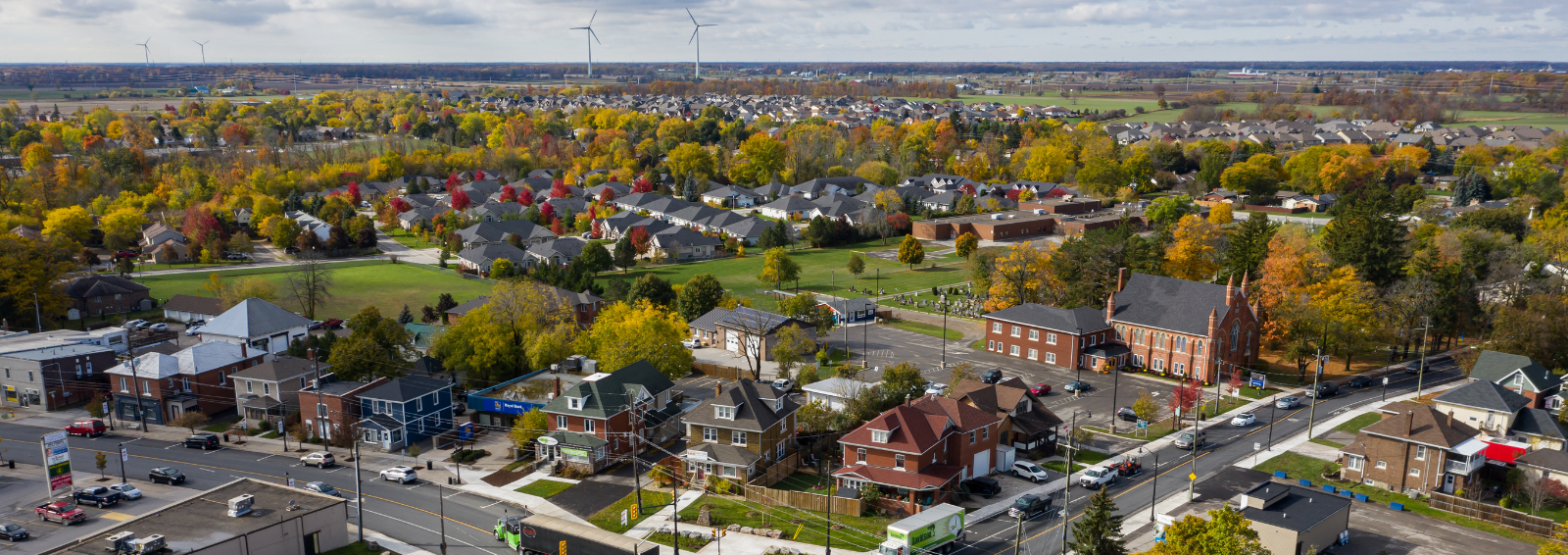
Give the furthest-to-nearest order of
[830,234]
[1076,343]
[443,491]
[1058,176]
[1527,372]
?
[1058,176] → [830,234] → [1076,343] → [1527,372] → [443,491]

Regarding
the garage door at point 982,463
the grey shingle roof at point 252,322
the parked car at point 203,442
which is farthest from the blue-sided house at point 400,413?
the garage door at point 982,463

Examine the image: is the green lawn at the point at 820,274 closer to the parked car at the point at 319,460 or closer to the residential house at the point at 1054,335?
the residential house at the point at 1054,335

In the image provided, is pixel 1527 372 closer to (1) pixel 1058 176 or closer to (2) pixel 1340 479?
(2) pixel 1340 479

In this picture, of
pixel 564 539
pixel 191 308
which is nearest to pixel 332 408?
pixel 564 539

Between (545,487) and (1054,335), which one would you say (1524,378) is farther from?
(545,487)

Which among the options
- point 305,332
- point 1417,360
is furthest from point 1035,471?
point 305,332

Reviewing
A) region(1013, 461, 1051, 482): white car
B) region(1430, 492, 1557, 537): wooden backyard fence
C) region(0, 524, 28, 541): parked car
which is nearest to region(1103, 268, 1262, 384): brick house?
region(1430, 492, 1557, 537): wooden backyard fence

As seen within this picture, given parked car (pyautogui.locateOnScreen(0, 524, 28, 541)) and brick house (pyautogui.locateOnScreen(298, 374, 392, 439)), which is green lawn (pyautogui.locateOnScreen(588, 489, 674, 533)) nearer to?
brick house (pyautogui.locateOnScreen(298, 374, 392, 439))
